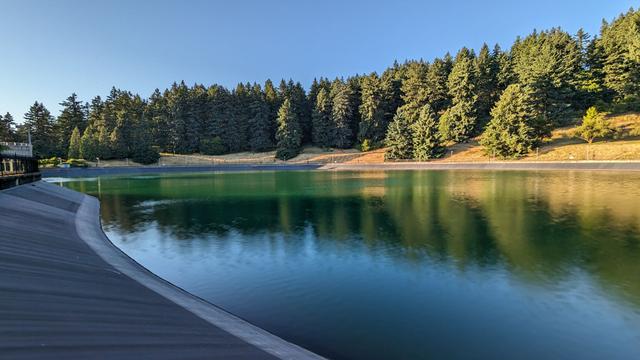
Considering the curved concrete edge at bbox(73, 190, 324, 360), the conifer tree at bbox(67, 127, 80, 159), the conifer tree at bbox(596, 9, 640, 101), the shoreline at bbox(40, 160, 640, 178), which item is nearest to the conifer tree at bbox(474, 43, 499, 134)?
the conifer tree at bbox(596, 9, 640, 101)

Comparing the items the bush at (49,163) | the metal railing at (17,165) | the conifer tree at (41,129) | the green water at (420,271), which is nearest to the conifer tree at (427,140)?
the green water at (420,271)

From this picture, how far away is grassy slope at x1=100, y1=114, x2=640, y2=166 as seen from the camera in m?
56.6

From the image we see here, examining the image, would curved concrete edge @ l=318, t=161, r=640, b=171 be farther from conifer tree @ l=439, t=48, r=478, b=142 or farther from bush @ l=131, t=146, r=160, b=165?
bush @ l=131, t=146, r=160, b=165

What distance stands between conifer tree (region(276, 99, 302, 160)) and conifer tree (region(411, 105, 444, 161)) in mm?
30216

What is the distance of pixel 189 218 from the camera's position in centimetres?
2431

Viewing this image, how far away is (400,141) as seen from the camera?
77.7 m

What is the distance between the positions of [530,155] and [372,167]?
1098 inches

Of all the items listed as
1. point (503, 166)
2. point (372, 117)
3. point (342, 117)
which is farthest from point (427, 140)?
point (342, 117)

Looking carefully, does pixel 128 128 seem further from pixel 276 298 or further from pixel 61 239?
pixel 276 298

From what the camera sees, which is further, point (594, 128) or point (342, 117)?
point (342, 117)

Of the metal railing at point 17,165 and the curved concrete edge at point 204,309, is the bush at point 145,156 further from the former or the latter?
the curved concrete edge at point 204,309

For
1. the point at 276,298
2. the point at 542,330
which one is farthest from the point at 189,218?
the point at 542,330

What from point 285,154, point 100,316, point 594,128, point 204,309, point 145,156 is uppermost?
point 594,128

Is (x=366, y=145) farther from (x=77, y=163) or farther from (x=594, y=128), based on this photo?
(x=77, y=163)
